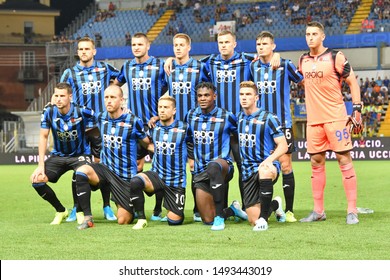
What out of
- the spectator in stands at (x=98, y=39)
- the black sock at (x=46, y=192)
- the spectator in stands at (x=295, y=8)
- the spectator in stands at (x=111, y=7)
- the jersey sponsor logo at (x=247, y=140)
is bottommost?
the black sock at (x=46, y=192)

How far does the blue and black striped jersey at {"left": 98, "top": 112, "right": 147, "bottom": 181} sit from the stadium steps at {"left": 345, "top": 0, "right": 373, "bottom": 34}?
2443cm

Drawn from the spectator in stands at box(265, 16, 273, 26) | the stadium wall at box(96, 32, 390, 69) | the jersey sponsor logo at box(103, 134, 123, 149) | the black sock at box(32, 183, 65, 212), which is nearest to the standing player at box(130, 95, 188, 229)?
the jersey sponsor logo at box(103, 134, 123, 149)

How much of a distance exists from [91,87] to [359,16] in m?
25.4

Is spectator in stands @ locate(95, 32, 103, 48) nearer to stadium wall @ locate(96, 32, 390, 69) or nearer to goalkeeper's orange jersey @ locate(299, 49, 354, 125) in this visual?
stadium wall @ locate(96, 32, 390, 69)

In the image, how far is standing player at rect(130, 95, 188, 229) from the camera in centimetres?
774

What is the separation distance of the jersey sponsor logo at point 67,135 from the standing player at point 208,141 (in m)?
1.25

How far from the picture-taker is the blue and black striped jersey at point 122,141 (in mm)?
8016

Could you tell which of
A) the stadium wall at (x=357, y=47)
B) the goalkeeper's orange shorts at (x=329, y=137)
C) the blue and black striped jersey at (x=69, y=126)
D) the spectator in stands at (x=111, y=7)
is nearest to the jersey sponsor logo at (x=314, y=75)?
the goalkeeper's orange shorts at (x=329, y=137)

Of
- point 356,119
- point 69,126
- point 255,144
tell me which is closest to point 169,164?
point 255,144

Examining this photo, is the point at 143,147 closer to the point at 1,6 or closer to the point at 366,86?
the point at 366,86

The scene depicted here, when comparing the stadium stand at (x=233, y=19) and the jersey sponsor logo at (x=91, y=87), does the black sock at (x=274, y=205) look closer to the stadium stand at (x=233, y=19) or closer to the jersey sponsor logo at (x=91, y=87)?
the jersey sponsor logo at (x=91, y=87)

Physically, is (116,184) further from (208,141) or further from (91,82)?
(91,82)

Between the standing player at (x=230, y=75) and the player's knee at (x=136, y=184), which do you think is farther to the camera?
the standing player at (x=230, y=75)

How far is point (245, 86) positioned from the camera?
7.38 meters
